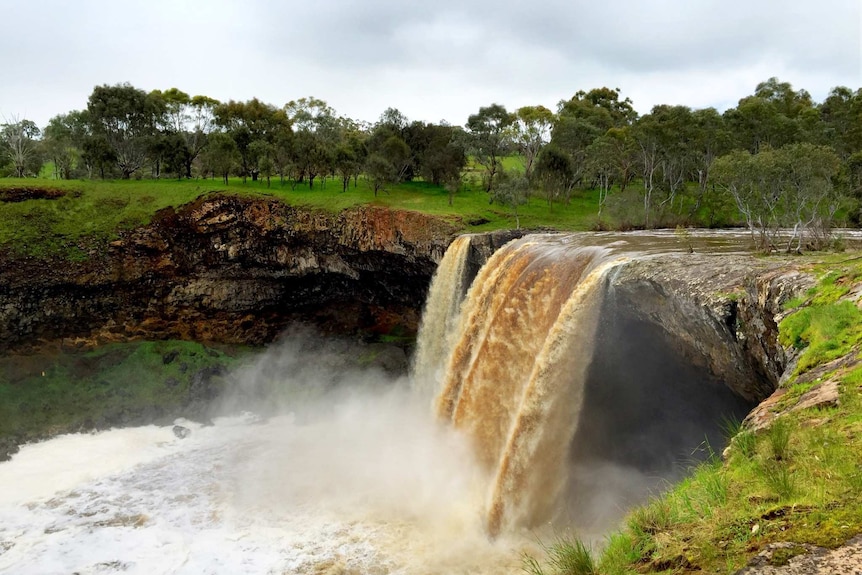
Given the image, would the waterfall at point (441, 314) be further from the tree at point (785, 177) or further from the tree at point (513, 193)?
the tree at point (513, 193)

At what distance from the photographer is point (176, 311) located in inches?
1151

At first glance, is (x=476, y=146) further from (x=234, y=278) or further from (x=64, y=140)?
(x=64, y=140)

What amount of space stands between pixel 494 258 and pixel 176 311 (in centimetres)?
2037

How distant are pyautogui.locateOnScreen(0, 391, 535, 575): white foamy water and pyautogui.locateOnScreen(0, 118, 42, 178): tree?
3138 centimetres

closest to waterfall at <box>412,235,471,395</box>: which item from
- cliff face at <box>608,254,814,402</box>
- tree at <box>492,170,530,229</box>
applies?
cliff face at <box>608,254,814,402</box>

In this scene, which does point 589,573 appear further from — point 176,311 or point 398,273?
point 176,311

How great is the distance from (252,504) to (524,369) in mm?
10436

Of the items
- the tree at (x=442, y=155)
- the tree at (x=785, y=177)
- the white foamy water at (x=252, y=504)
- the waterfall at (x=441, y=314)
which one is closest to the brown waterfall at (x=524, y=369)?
the white foamy water at (x=252, y=504)

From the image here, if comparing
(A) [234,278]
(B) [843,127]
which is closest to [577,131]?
(B) [843,127]

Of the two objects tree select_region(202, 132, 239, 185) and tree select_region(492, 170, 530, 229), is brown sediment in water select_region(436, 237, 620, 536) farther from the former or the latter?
tree select_region(202, 132, 239, 185)

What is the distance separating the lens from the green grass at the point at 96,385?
79.3ft

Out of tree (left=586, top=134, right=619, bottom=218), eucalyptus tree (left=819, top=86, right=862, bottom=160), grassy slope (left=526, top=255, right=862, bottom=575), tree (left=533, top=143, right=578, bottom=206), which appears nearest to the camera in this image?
grassy slope (left=526, top=255, right=862, bottom=575)

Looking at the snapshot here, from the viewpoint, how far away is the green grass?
24156 millimetres

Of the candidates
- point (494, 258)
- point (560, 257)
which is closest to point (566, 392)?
point (560, 257)
